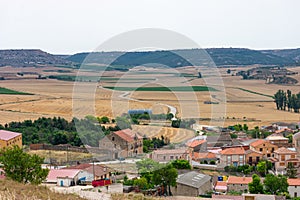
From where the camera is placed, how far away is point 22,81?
6028 cm

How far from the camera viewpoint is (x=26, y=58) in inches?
3903

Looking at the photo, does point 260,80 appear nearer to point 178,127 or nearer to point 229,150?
point 178,127

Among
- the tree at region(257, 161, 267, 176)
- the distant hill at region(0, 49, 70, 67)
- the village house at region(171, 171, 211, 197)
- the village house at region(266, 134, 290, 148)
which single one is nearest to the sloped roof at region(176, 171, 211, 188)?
the village house at region(171, 171, 211, 197)

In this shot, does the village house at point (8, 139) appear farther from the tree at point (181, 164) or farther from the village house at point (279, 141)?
the village house at point (279, 141)

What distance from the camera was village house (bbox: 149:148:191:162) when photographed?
17.0 meters

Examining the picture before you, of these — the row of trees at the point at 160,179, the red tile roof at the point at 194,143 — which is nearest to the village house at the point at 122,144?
the red tile roof at the point at 194,143

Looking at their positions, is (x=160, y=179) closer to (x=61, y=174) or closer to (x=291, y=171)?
(x=61, y=174)

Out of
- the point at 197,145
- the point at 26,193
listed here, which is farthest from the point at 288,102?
the point at 26,193

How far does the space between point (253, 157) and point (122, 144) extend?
5.61 metres

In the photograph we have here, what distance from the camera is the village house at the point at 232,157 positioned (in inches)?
711

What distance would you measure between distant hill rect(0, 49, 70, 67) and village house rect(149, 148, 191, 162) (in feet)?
251

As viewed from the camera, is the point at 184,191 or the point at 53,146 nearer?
the point at 184,191

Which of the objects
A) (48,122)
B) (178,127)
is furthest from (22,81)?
(178,127)

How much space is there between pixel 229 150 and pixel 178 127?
19.2ft
